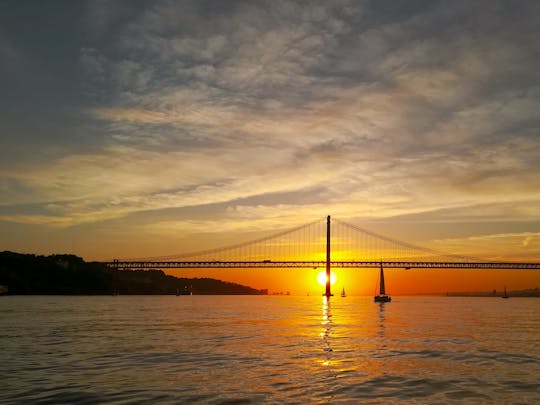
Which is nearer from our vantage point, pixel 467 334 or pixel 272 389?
pixel 272 389

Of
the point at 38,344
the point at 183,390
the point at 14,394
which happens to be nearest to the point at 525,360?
the point at 183,390

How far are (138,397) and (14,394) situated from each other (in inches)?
160

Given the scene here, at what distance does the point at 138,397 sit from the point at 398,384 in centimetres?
906

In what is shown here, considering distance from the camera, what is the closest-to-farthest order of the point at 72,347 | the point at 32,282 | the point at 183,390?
the point at 183,390 → the point at 72,347 → the point at 32,282

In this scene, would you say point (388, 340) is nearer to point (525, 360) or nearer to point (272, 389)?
point (525, 360)

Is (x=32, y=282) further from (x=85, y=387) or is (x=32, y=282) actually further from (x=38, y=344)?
(x=85, y=387)

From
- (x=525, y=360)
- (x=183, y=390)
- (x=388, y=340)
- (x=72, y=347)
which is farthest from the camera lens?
(x=388, y=340)

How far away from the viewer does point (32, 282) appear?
187000 millimetres

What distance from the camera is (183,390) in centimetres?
1650

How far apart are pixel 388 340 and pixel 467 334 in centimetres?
951

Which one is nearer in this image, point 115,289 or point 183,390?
point 183,390

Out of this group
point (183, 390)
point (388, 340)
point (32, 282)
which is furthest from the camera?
point (32, 282)

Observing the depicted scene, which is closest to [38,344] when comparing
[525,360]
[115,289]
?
[525,360]

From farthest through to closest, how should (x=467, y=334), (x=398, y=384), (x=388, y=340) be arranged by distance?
(x=467, y=334) → (x=388, y=340) → (x=398, y=384)
